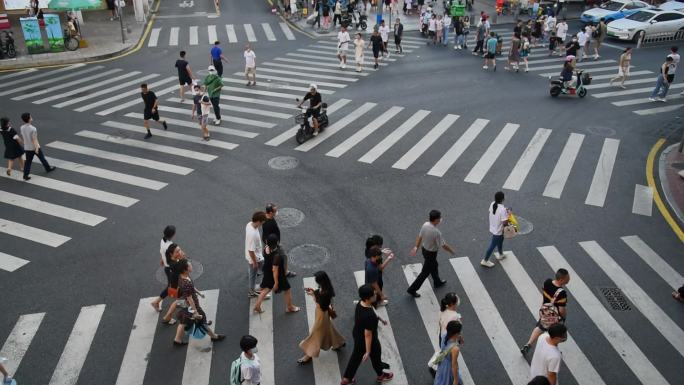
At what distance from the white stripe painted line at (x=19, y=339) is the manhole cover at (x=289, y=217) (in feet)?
17.0

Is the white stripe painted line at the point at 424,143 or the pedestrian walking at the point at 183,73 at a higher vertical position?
the pedestrian walking at the point at 183,73

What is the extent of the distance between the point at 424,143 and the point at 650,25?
20.1 m

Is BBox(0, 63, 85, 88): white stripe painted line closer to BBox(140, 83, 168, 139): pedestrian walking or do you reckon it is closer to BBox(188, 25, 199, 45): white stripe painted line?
BBox(188, 25, 199, 45): white stripe painted line

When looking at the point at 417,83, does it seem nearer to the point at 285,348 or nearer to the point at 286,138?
the point at 286,138

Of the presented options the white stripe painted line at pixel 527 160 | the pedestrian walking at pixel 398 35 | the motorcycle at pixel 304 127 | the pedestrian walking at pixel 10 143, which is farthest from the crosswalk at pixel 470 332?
the pedestrian walking at pixel 398 35

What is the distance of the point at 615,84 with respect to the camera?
902 inches

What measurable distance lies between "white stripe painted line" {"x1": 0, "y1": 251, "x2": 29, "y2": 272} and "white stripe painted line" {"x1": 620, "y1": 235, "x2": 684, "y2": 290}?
12980 mm

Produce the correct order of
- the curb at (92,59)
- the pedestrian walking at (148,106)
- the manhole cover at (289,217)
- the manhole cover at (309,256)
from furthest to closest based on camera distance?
the curb at (92,59) → the pedestrian walking at (148,106) → the manhole cover at (289,217) → the manhole cover at (309,256)

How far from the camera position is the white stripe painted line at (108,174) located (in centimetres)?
A: 1434

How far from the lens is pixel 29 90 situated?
71.4 feet

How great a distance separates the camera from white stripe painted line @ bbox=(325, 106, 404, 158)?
16359mm

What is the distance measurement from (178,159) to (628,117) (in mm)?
15747

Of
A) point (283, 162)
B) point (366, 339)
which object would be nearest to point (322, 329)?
point (366, 339)

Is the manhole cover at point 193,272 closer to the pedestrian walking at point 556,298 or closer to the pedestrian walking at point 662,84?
the pedestrian walking at point 556,298
